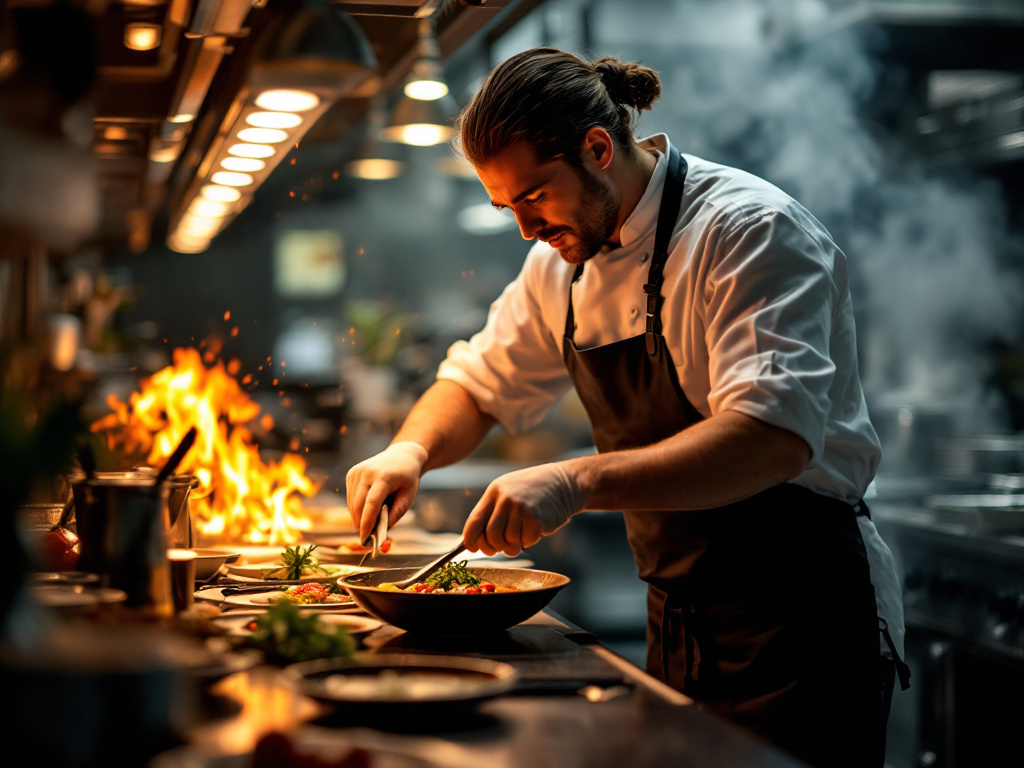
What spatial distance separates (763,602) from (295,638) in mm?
866

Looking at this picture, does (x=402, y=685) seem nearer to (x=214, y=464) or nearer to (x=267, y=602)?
(x=267, y=602)

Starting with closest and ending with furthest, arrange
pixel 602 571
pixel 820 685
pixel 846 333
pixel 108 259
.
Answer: pixel 820 685 < pixel 846 333 < pixel 602 571 < pixel 108 259

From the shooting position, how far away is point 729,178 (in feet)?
6.11

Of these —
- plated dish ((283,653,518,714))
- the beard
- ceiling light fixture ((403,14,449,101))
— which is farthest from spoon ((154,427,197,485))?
ceiling light fixture ((403,14,449,101))

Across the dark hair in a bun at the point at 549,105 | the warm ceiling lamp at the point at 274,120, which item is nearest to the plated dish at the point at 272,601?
the dark hair in a bun at the point at 549,105

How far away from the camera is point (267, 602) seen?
5.15 ft

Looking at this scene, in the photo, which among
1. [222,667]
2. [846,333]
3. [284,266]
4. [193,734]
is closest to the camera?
[193,734]

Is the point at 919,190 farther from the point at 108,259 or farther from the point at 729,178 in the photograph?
the point at 108,259

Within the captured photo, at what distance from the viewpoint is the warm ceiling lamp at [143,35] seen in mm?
2002

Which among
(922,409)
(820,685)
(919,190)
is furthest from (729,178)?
(919,190)

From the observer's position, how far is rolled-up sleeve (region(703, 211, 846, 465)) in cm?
151

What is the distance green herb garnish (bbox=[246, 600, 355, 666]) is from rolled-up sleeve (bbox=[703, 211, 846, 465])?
28.4 inches

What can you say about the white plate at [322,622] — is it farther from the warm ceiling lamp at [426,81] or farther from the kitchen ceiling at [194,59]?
the warm ceiling lamp at [426,81]

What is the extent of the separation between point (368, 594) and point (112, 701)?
1.79 ft
